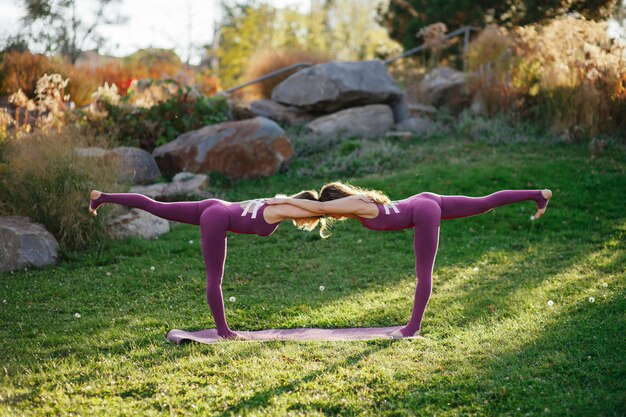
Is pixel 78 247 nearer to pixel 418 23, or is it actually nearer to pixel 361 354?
pixel 361 354

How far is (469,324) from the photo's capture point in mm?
5516

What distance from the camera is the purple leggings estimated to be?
5035 mm

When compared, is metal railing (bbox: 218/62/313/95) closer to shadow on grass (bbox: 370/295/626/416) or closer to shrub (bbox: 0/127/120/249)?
shrub (bbox: 0/127/120/249)

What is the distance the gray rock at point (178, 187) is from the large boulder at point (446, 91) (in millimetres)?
6196

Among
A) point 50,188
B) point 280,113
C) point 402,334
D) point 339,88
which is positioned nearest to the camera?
point 402,334

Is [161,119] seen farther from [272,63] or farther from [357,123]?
[272,63]

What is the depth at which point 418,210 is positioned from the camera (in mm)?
5066

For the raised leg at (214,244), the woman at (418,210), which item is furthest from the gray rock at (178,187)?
the woman at (418,210)

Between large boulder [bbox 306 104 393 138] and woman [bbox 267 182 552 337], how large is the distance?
7.35 m

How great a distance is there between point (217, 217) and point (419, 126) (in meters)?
8.49

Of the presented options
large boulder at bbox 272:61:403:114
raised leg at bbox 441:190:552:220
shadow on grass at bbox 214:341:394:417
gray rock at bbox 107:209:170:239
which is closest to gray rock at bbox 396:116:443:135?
large boulder at bbox 272:61:403:114

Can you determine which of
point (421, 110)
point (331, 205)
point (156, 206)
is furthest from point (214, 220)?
point (421, 110)

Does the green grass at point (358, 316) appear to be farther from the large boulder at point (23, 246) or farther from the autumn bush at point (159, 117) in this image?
the autumn bush at point (159, 117)

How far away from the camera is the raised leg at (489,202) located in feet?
16.5
